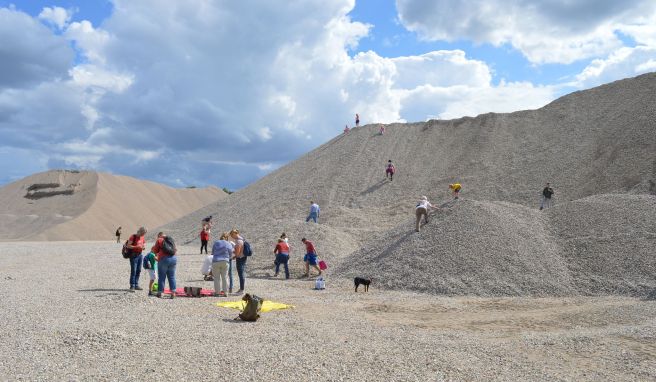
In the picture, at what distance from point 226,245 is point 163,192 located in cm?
5376

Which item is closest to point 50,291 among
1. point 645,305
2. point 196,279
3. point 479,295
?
point 196,279

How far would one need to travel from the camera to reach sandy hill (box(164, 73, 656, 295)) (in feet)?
49.7

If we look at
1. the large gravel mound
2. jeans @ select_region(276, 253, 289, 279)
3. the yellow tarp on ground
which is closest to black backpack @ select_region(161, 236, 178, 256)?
the yellow tarp on ground

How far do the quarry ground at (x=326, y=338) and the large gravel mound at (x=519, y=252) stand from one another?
866 mm

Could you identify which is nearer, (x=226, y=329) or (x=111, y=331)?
(x=111, y=331)

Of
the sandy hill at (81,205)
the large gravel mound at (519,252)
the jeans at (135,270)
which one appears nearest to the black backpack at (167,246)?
the jeans at (135,270)

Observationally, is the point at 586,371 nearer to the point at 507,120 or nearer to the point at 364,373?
the point at 364,373

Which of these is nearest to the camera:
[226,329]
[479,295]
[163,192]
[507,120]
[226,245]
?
[226,329]

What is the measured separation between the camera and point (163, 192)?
62969 mm

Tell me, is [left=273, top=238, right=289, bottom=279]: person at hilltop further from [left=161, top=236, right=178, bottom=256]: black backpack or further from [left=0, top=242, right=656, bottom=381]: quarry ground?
[left=161, top=236, right=178, bottom=256]: black backpack

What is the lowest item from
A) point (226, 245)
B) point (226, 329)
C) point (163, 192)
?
point (226, 329)

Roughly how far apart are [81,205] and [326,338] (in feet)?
159

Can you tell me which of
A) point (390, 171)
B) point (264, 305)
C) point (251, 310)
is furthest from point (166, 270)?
point (390, 171)

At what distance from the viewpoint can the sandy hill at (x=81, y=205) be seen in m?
46.0
